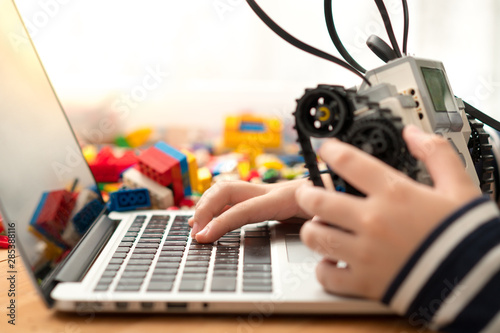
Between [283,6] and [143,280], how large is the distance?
1139mm

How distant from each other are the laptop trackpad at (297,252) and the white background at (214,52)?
36.7 inches

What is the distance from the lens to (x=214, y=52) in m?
1.36

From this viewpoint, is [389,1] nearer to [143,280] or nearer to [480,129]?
[480,129]

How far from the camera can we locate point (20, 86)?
0.49 metres

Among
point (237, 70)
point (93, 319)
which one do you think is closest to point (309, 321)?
point (93, 319)

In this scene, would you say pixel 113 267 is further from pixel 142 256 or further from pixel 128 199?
pixel 128 199

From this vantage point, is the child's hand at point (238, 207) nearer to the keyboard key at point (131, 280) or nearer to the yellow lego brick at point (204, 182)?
the keyboard key at point (131, 280)

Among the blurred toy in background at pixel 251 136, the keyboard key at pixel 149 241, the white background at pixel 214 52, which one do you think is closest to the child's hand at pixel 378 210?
the keyboard key at pixel 149 241

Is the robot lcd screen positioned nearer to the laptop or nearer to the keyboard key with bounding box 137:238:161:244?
the laptop

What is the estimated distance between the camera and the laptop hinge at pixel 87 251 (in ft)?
1.24

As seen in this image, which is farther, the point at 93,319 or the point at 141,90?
the point at 141,90

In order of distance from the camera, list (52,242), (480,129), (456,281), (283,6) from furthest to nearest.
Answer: (283,6) < (480,129) < (52,242) < (456,281)

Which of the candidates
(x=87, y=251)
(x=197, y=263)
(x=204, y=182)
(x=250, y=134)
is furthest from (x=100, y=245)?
(x=250, y=134)

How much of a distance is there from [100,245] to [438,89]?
0.41 metres
